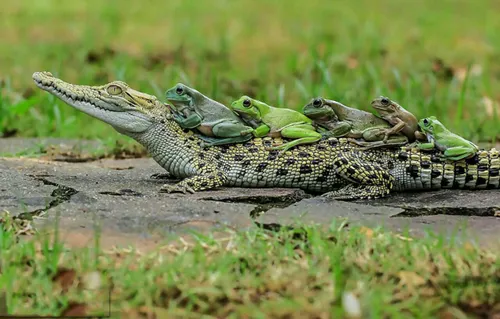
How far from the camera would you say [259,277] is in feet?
14.0

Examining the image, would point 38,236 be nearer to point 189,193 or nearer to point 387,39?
point 189,193

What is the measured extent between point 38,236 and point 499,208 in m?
2.85

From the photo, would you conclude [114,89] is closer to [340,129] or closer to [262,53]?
[340,129]

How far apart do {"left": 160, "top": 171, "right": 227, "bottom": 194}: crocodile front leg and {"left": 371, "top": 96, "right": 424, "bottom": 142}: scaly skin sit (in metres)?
1.16

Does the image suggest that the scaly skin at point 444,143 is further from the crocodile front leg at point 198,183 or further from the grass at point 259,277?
the crocodile front leg at point 198,183

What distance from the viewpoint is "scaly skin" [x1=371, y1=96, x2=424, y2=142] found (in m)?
5.74

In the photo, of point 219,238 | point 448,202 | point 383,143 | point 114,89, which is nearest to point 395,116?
point 383,143

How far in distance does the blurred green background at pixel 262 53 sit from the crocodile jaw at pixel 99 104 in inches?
90.7

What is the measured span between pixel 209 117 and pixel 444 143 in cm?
164

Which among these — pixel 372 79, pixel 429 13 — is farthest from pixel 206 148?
pixel 429 13

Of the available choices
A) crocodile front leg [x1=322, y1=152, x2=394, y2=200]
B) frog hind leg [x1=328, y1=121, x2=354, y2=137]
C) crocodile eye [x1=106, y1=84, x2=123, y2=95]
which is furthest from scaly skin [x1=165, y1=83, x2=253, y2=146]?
crocodile front leg [x1=322, y1=152, x2=394, y2=200]

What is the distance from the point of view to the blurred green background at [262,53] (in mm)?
9023

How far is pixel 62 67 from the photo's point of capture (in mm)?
11023

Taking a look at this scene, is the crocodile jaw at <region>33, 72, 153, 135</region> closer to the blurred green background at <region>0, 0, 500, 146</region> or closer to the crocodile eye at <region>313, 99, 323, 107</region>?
the crocodile eye at <region>313, 99, 323, 107</region>
